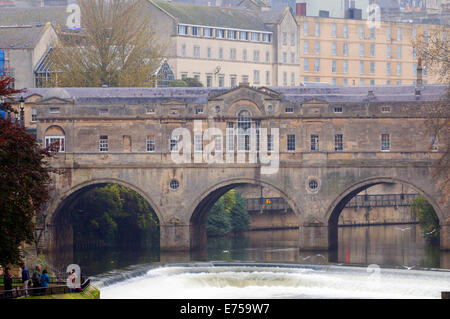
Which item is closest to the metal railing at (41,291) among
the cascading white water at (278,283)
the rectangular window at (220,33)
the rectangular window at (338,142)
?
the cascading white water at (278,283)

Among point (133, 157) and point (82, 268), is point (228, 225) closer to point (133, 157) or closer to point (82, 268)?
point (133, 157)

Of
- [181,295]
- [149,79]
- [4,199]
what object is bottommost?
[181,295]

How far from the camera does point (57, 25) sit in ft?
399

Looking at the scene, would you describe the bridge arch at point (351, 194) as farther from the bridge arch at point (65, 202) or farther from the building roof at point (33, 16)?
the building roof at point (33, 16)

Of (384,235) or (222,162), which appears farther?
(384,235)

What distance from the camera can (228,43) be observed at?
133 meters

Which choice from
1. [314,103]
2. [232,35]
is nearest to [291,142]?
[314,103]

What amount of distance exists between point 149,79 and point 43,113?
86.2 ft

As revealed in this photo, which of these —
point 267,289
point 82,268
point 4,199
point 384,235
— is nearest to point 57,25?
point 384,235

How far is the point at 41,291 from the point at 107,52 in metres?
57.0

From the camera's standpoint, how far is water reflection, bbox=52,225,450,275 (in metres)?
77.6

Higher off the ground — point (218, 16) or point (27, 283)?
point (218, 16)

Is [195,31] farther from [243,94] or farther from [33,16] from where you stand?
[243,94]

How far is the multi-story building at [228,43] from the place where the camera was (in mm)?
125750
